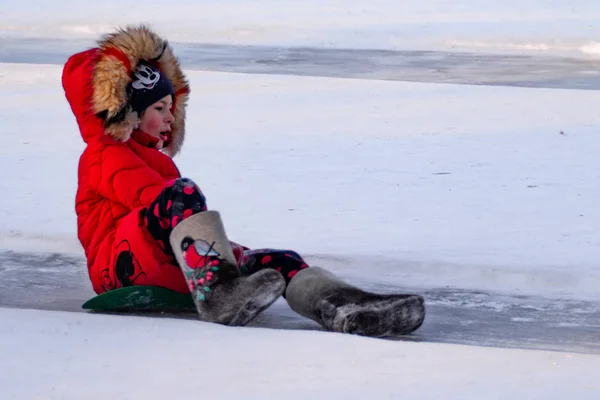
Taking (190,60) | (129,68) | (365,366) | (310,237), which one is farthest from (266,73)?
(365,366)

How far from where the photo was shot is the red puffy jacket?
3.55 m

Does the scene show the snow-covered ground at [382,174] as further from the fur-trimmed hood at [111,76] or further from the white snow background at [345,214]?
the fur-trimmed hood at [111,76]

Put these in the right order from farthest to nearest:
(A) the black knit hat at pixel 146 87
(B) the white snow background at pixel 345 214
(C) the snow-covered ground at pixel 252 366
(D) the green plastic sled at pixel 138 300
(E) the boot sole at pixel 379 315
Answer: (A) the black knit hat at pixel 146 87 < (D) the green plastic sled at pixel 138 300 < (E) the boot sole at pixel 379 315 < (B) the white snow background at pixel 345 214 < (C) the snow-covered ground at pixel 252 366

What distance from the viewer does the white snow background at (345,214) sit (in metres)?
2.91

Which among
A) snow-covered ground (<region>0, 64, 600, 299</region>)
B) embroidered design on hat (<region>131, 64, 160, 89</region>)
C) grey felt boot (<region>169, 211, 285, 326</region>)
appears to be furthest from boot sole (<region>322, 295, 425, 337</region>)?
embroidered design on hat (<region>131, 64, 160, 89</region>)

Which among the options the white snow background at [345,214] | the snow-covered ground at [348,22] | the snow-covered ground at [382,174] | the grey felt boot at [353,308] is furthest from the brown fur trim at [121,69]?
the snow-covered ground at [348,22]

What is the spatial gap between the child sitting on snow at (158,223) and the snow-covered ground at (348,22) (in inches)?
349

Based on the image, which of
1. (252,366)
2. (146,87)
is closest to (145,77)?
(146,87)

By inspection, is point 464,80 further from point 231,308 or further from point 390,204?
point 231,308

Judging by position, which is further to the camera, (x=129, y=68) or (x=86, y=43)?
(x=86, y=43)

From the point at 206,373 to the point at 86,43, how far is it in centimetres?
1026

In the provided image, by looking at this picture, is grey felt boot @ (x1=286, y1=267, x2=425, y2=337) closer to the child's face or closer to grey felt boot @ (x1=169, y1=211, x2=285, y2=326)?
→ grey felt boot @ (x1=169, y1=211, x2=285, y2=326)

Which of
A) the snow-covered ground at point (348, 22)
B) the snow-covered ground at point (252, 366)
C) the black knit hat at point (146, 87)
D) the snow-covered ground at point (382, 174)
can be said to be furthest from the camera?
the snow-covered ground at point (348, 22)

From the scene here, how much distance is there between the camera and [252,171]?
624 cm
